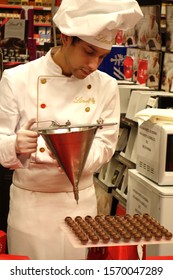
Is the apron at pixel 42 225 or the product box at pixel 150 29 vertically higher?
the product box at pixel 150 29

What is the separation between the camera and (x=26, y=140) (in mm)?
1923

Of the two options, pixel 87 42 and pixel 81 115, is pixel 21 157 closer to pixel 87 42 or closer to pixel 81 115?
pixel 81 115

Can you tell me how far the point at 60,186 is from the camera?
2230mm

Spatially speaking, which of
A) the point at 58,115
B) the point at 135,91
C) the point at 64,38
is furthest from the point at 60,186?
the point at 135,91

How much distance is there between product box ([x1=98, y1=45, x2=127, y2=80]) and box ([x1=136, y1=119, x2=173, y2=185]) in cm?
209

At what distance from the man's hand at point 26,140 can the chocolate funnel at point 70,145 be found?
8cm

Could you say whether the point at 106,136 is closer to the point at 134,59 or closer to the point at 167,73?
the point at 167,73

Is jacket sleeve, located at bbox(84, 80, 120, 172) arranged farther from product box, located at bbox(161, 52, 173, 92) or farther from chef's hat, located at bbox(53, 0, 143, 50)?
product box, located at bbox(161, 52, 173, 92)

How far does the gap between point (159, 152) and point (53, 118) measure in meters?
0.87

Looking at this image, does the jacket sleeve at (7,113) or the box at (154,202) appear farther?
the box at (154,202)

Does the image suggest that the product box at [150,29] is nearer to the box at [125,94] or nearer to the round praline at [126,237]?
the box at [125,94]

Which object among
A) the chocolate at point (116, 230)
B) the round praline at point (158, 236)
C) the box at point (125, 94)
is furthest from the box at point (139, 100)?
the round praline at point (158, 236)

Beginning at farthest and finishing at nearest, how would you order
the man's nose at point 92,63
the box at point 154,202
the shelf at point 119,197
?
the shelf at point 119,197, the box at point 154,202, the man's nose at point 92,63

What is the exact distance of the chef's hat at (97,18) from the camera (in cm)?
197
